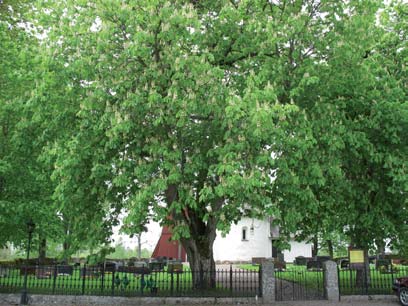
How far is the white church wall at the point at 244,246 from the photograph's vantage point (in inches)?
→ 1951

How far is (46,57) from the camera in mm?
13906

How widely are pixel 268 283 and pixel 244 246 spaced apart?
3298 centimetres

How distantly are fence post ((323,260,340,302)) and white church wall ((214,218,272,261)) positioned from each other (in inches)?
1232

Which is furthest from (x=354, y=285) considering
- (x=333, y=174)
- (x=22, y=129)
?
(x=22, y=129)

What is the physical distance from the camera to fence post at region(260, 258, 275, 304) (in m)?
17.2

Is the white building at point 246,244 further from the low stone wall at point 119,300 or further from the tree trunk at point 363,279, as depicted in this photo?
the low stone wall at point 119,300

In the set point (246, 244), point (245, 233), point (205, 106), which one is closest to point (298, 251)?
point (246, 244)

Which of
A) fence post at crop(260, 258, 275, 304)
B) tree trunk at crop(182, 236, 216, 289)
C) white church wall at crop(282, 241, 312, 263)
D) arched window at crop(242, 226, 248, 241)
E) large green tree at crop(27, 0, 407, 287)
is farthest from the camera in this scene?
white church wall at crop(282, 241, 312, 263)

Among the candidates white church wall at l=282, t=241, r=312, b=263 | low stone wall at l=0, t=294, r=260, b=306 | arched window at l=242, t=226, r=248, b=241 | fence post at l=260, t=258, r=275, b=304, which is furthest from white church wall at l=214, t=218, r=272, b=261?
low stone wall at l=0, t=294, r=260, b=306

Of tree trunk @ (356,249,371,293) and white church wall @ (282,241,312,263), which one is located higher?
white church wall @ (282,241,312,263)

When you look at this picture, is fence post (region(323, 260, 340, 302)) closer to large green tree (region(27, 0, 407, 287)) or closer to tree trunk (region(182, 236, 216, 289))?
large green tree (region(27, 0, 407, 287))

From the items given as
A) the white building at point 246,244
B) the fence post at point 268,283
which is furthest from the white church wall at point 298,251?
the fence post at point 268,283

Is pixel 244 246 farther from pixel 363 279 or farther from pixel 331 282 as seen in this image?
pixel 331 282

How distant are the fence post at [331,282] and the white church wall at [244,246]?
31.3 meters
